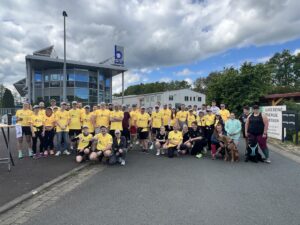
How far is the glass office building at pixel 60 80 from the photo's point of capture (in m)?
36.8

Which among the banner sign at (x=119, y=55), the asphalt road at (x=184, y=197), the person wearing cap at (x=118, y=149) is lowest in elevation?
the asphalt road at (x=184, y=197)

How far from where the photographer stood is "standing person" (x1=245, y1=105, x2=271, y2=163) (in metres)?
8.74

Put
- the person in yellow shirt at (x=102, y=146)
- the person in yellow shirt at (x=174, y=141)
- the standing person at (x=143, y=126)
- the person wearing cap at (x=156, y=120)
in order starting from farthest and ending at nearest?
the person wearing cap at (x=156, y=120) → the standing person at (x=143, y=126) → the person in yellow shirt at (x=174, y=141) → the person in yellow shirt at (x=102, y=146)

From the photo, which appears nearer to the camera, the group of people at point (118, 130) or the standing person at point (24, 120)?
the group of people at point (118, 130)

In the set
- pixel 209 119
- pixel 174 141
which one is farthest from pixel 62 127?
pixel 209 119

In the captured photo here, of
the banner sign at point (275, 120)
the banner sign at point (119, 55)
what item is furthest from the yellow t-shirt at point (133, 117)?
the banner sign at point (119, 55)

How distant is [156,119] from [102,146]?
11.5 ft

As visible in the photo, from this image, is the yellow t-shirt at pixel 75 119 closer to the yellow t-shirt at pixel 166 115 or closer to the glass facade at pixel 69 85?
the yellow t-shirt at pixel 166 115

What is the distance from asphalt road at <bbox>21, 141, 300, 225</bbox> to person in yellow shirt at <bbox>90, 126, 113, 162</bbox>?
0.62 metres

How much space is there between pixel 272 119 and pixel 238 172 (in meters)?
9.36

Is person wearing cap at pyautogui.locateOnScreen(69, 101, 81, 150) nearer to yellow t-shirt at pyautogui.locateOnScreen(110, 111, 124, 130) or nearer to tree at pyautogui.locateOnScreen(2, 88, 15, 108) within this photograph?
yellow t-shirt at pyautogui.locateOnScreen(110, 111, 124, 130)

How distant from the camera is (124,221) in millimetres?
4129

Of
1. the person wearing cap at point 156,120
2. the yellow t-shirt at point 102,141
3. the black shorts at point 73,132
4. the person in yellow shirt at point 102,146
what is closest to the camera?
the person in yellow shirt at point 102,146

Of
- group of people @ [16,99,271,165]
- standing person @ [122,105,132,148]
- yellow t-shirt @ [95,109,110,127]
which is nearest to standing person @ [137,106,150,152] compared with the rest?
group of people @ [16,99,271,165]
